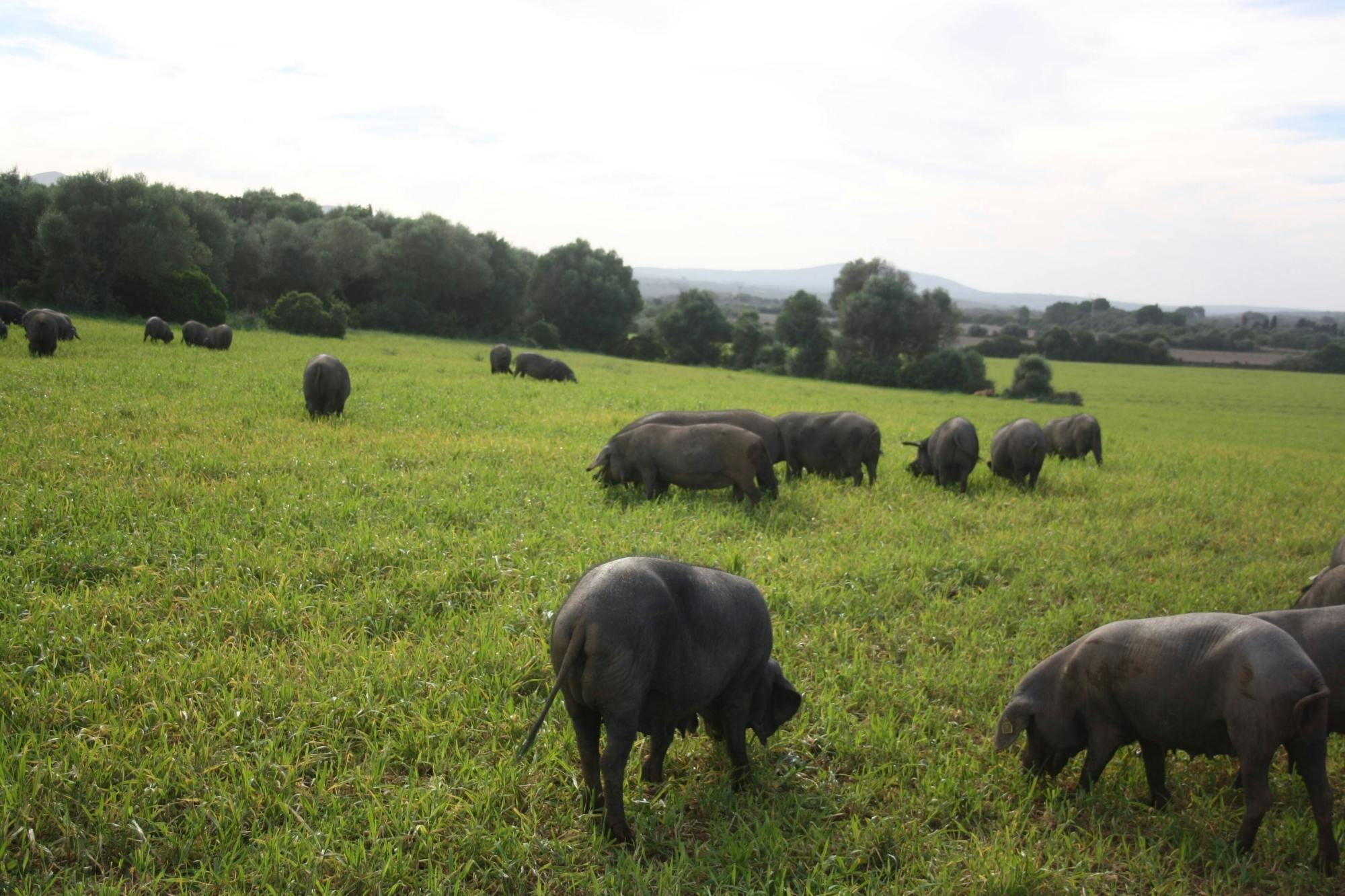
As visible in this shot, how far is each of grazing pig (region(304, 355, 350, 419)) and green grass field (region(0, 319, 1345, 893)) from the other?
1.56 m

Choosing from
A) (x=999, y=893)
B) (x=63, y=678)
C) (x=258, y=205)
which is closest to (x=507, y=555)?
(x=63, y=678)

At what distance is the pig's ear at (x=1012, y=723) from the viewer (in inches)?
183

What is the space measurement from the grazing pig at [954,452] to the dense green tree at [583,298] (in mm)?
49199

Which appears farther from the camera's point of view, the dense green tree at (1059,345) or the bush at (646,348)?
the dense green tree at (1059,345)

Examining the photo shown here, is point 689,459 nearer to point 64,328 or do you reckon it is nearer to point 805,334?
point 64,328

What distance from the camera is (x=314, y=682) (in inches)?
191

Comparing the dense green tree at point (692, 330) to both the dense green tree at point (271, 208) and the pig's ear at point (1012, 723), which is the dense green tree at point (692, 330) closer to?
the dense green tree at point (271, 208)

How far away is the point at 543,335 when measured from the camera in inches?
2104

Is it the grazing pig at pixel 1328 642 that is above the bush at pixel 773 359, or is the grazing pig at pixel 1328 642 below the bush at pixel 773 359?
below

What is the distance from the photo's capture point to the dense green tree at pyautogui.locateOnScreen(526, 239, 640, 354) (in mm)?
59875

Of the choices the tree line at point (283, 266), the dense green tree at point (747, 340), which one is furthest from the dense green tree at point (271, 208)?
the dense green tree at point (747, 340)

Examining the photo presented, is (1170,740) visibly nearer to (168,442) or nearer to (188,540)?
(188,540)

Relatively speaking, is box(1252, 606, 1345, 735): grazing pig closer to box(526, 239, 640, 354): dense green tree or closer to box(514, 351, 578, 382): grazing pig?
box(514, 351, 578, 382): grazing pig

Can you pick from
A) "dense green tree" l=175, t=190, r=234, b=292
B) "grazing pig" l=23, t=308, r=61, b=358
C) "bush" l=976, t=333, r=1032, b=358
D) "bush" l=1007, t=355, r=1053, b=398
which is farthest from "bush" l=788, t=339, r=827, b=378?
"grazing pig" l=23, t=308, r=61, b=358
